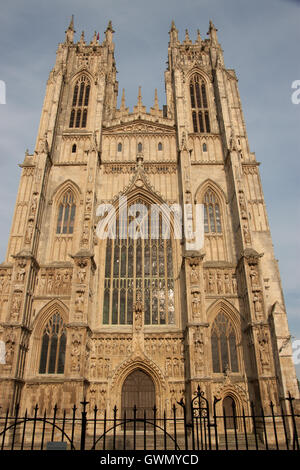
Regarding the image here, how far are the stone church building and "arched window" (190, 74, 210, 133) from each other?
0.36 ft

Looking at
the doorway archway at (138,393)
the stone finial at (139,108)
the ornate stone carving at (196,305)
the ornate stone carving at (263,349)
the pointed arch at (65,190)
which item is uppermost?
the stone finial at (139,108)

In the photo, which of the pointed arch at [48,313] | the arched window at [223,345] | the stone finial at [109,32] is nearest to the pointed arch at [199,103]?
the stone finial at [109,32]

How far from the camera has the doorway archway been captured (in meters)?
17.4

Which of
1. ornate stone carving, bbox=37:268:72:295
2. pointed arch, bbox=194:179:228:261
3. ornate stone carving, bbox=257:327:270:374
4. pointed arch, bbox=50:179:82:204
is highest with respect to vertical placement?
pointed arch, bbox=50:179:82:204

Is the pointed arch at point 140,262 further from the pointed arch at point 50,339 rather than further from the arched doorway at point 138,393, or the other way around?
the arched doorway at point 138,393

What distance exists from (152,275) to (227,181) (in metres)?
8.19

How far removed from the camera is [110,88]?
29.3 meters

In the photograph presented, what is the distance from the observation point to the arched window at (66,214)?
21.8m

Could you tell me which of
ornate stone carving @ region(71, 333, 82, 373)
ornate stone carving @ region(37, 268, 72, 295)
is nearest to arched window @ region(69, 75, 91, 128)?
ornate stone carving @ region(37, 268, 72, 295)

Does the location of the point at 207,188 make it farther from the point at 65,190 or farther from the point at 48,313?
the point at 48,313

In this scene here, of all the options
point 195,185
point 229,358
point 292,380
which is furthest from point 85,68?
point 292,380

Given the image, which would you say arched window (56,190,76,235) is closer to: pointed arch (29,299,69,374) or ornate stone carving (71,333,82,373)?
pointed arch (29,299,69,374)

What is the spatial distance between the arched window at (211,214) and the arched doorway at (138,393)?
9.46m

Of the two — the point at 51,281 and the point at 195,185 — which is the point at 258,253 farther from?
the point at 51,281
